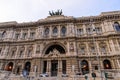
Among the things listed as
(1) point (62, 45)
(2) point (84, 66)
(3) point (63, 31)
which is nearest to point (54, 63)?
(1) point (62, 45)

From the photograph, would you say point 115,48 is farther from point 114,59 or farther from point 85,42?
point 85,42

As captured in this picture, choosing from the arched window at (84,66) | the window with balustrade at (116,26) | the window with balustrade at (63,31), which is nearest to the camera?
the arched window at (84,66)

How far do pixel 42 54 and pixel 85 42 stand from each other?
11.8 meters

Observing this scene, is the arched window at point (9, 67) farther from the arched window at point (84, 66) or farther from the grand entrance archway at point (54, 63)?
the arched window at point (84, 66)

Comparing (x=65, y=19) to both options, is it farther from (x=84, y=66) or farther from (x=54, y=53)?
(x=84, y=66)

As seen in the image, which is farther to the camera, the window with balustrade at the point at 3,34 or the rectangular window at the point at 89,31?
the window with balustrade at the point at 3,34

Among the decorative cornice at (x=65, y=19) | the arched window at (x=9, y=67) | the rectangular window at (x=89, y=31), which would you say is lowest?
the arched window at (x=9, y=67)

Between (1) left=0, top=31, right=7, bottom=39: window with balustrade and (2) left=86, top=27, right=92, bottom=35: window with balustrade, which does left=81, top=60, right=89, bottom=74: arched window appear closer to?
(2) left=86, top=27, right=92, bottom=35: window with balustrade

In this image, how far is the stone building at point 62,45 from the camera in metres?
26.8

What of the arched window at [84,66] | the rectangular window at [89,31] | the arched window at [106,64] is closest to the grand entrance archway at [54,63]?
the arched window at [84,66]

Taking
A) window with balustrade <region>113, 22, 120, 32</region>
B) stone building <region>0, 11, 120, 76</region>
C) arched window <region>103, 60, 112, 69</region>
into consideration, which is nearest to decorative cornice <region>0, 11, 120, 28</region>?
stone building <region>0, 11, 120, 76</region>

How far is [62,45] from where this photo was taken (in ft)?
97.4

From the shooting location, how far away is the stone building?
87.8 ft

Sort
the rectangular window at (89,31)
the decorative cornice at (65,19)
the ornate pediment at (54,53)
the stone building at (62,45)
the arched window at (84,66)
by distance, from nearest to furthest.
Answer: the stone building at (62,45), the arched window at (84,66), the ornate pediment at (54,53), the decorative cornice at (65,19), the rectangular window at (89,31)
